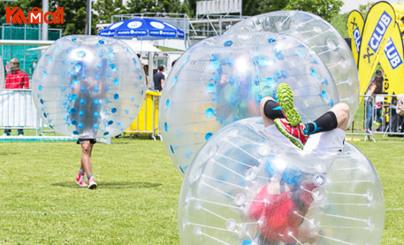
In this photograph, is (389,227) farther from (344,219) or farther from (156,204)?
(344,219)

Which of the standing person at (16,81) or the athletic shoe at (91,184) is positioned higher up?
the standing person at (16,81)

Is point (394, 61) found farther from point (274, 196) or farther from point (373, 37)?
point (274, 196)

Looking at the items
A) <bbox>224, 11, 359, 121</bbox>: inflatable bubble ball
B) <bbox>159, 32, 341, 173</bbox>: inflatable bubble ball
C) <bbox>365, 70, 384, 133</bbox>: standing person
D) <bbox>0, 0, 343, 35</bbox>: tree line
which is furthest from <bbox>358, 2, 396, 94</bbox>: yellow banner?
<bbox>0, 0, 343, 35</bbox>: tree line

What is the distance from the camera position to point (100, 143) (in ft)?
51.6

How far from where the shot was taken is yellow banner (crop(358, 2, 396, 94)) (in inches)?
751

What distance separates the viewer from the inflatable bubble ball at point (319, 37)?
259 inches

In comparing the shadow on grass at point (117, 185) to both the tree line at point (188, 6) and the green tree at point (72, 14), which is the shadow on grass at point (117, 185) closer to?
the green tree at point (72, 14)

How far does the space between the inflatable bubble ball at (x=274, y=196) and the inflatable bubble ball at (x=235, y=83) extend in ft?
3.35

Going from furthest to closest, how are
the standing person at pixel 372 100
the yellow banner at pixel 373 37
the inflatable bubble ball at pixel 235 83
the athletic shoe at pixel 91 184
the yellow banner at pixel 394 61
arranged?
1. the yellow banner at pixel 394 61
2. the yellow banner at pixel 373 37
3. the standing person at pixel 372 100
4. the athletic shoe at pixel 91 184
5. the inflatable bubble ball at pixel 235 83

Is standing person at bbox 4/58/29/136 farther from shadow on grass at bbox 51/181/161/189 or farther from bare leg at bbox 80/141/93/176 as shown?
bare leg at bbox 80/141/93/176

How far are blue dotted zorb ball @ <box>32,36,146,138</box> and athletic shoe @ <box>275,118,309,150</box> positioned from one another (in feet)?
14.5

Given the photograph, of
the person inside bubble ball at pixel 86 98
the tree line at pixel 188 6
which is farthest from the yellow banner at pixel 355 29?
the tree line at pixel 188 6

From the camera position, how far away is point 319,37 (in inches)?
265

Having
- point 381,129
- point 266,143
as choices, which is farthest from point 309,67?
point 381,129
